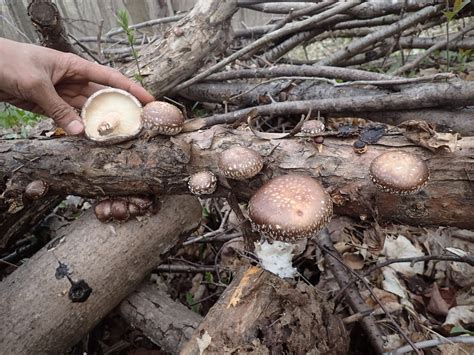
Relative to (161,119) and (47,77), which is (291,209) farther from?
(47,77)

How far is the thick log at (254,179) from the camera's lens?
2242mm

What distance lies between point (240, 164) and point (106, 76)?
1708mm

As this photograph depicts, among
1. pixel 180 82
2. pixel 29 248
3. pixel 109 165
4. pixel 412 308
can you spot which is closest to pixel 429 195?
pixel 412 308

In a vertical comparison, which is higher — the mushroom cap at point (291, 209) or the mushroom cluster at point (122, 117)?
the mushroom cluster at point (122, 117)

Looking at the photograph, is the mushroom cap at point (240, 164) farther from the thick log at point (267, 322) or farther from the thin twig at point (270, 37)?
the thin twig at point (270, 37)

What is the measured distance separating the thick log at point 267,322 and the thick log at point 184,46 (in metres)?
2.64

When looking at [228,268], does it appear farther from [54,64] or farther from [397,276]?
[54,64]

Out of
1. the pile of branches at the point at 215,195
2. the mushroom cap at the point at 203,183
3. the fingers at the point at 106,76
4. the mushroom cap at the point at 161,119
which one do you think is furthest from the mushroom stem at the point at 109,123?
the mushroom cap at the point at 203,183

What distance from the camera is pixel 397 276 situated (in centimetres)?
335

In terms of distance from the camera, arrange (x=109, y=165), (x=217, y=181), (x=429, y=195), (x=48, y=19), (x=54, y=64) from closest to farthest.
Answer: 1. (x=429, y=195)
2. (x=217, y=181)
3. (x=109, y=165)
4. (x=54, y=64)
5. (x=48, y=19)

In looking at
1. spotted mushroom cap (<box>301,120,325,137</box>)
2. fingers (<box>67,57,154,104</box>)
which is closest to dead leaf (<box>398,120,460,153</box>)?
spotted mushroom cap (<box>301,120,325,137</box>)

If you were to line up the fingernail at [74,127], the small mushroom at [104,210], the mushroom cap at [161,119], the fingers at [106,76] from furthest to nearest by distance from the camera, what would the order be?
the fingers at [106,76], the small mushroom at [104,210], the fingernail at [74,127], the mushroom cap at [161,119]

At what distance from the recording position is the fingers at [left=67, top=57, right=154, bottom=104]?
3223mm

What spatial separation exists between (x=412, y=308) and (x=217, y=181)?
193 centimetres
